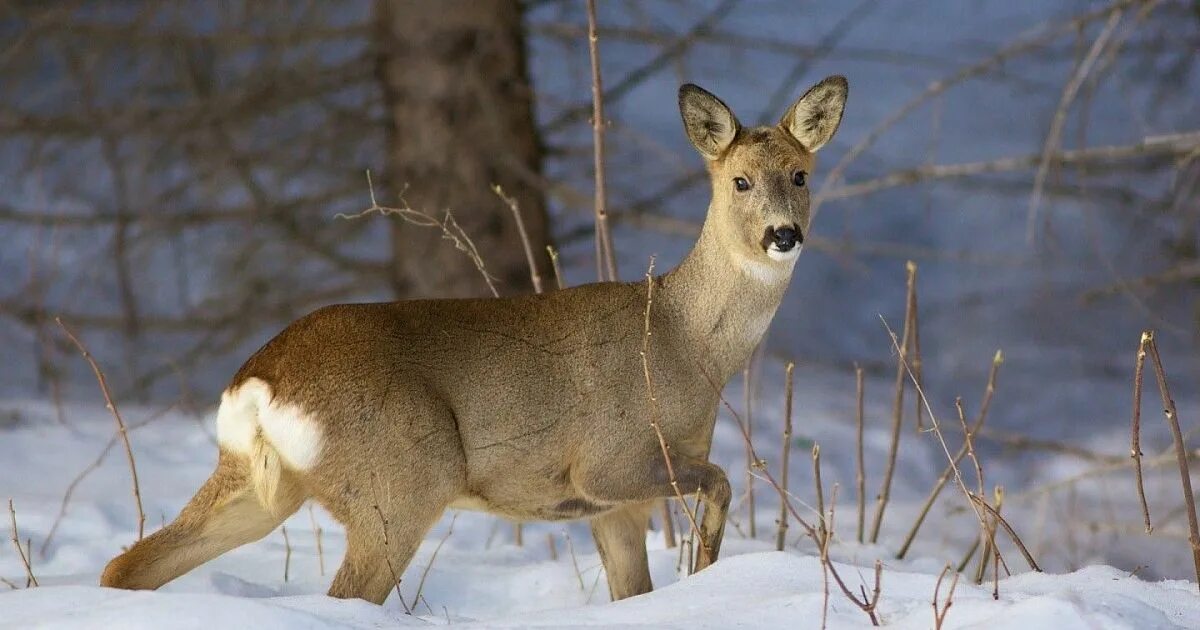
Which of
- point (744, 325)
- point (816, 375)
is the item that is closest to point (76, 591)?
point (744, 325)

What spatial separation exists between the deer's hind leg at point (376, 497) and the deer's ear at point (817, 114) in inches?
60.3

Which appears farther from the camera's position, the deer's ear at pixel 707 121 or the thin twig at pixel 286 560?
the thin twig at pixel 286 560

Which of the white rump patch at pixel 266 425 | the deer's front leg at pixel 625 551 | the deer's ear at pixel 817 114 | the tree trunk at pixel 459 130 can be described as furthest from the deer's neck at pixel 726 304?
the tree trunk at pixel 459 130

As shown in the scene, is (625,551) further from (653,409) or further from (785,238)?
(785,238)

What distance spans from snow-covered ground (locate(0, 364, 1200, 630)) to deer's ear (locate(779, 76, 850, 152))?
1285 mm

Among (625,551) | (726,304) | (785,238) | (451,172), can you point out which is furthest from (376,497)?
(451,172)

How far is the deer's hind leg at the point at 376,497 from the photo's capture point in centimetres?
404

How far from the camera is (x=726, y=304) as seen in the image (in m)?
4.53

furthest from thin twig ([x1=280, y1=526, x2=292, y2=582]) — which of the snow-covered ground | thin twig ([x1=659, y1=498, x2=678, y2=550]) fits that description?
thin twig ([x1=659, y1=498, x2=678, y2=550])

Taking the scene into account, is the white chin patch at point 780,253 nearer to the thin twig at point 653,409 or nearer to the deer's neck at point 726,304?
the deer's neck at point 726,304

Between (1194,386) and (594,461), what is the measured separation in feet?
31.1

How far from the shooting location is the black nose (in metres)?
4.23

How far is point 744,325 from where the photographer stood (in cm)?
455

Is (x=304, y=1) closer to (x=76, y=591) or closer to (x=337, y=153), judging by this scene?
(x=337, y=153)
